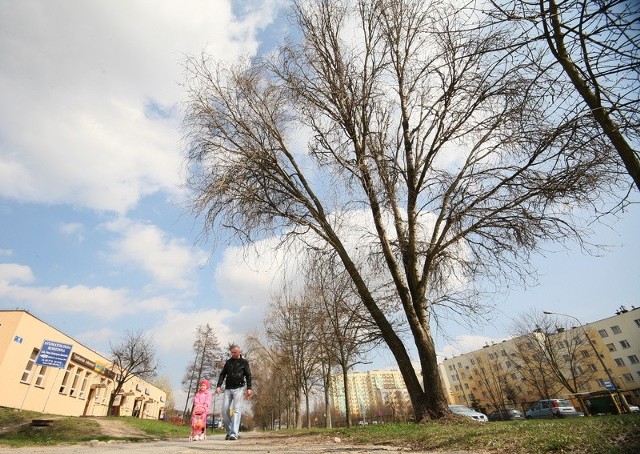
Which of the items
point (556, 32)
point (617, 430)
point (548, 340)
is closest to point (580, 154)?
point (556, 32)

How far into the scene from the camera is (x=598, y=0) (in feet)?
10.8

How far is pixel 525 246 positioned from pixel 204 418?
9.09 m

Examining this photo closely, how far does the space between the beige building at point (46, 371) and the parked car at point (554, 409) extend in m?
31.7

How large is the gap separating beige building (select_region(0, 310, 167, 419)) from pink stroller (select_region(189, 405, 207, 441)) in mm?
15347

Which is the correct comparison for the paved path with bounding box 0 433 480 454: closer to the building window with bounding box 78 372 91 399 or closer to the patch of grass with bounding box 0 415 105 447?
the patch of grass with bounding box 0 415 105 447

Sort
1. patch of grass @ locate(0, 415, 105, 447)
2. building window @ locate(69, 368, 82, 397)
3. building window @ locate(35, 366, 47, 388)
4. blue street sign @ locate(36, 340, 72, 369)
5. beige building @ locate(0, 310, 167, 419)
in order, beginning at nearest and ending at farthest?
patch of grass @ locate(0, 415, 105, 447)
blue street sign @ locate(36, 340, 72, 369)
beige building @ locate(0, 310, 167, 419)
building window @ locate(35, 366, 47, 388)
building window @ locate(69, 368, 82, 397)

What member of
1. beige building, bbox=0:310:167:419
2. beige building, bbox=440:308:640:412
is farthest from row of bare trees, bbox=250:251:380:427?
beige building, bbox=440:308:640:412

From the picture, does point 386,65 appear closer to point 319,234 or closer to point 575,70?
point 319,234

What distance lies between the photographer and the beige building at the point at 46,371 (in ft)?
63.6

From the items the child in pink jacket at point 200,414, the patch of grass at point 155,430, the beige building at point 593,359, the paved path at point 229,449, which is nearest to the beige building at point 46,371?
the patch of grass at point 155,430

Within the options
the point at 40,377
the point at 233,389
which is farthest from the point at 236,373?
the point at 40,377

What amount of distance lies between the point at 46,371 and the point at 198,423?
74.1ft

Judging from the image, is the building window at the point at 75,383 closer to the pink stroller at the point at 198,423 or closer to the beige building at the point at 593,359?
the pink stroller at the point at 198,423

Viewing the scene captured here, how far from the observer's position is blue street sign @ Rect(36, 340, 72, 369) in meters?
18.8
